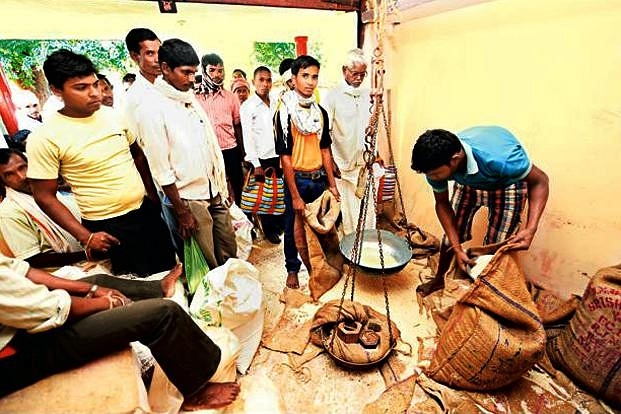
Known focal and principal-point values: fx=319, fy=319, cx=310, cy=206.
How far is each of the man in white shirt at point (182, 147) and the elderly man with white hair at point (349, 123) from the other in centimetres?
119

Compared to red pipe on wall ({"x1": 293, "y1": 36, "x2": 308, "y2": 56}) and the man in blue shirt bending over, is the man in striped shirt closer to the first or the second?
red pipe on wall ({"x1": 293, "y1": 36, "x2": 308, "y2": 56})

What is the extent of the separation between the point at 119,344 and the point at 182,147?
1.04 m

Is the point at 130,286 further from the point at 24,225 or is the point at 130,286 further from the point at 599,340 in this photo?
the point at 599,340

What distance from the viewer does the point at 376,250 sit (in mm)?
2637

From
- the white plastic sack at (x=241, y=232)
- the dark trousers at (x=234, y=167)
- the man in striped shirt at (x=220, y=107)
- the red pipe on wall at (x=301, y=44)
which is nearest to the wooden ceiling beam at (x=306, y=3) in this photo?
the man in striped shirt at (x=220, y=107)

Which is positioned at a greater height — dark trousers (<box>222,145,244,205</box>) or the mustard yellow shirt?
the mustard yellow shirt

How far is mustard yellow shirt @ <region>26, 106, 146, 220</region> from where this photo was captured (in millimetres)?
1526

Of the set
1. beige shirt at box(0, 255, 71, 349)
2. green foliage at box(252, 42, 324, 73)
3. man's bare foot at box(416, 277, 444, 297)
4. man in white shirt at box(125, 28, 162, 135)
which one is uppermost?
green foliage at box(252, 42, 324, 73)

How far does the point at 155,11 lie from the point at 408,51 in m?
2.45

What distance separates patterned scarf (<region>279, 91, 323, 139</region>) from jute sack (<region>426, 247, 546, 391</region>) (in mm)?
1416

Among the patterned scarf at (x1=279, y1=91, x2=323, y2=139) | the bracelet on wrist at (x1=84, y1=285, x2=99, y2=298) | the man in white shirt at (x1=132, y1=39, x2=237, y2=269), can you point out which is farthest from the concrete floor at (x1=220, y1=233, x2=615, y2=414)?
the patterned scarf at (x1=279, y1=91, x2=323, y2=139)

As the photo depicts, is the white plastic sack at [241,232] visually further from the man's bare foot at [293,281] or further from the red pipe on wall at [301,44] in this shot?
the red pipe on wall at [301,44]

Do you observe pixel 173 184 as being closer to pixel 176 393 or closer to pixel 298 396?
pixel 176 393

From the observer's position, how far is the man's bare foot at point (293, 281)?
2584 millimetres
